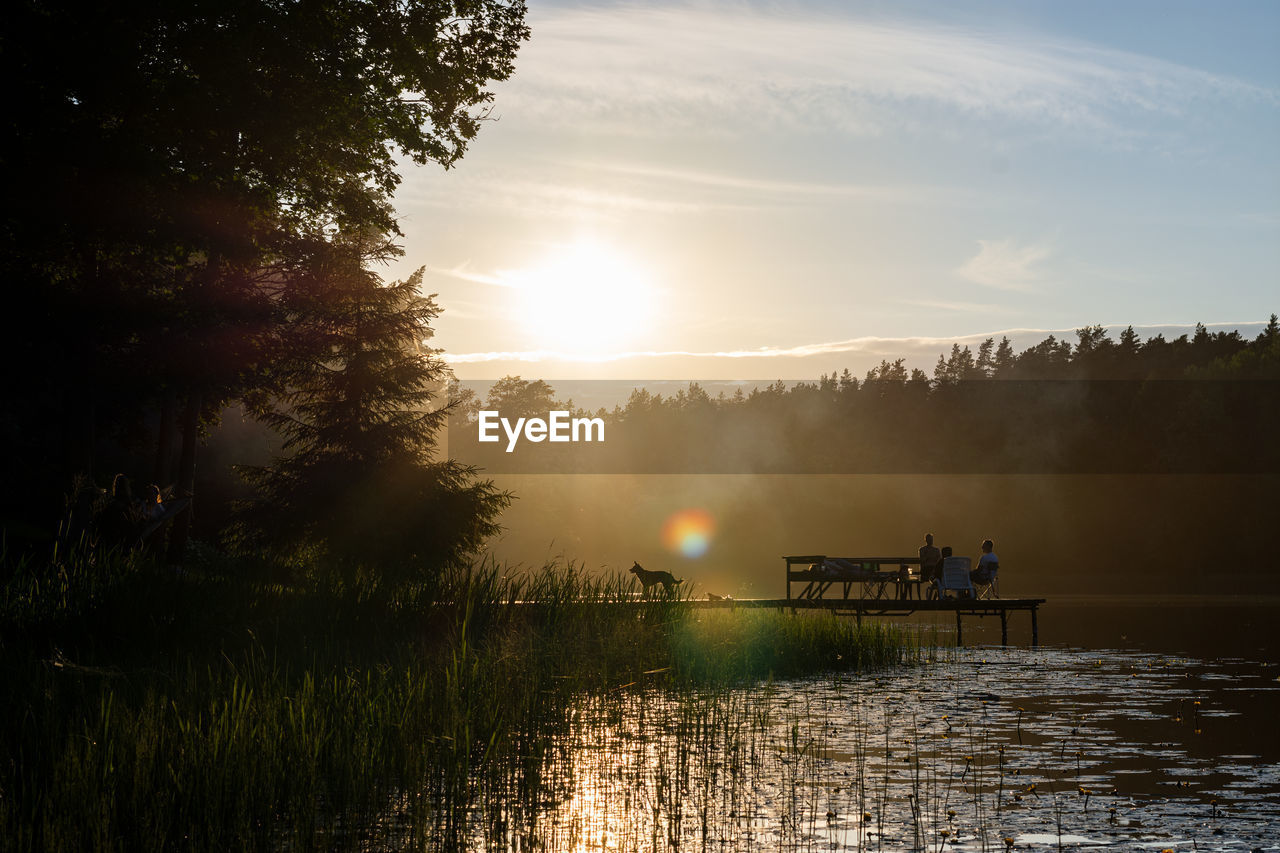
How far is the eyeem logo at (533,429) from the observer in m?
92.1

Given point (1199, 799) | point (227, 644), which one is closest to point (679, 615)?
point (227, 644)

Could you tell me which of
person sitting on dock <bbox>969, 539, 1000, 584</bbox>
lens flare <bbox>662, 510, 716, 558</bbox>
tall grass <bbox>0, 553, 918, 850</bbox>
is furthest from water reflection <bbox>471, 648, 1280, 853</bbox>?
Answer: lens flare <bbox>662, 510, 716, 558</bbox>

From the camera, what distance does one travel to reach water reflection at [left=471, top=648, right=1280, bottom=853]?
8.38 m

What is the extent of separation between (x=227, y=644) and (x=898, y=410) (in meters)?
81.1

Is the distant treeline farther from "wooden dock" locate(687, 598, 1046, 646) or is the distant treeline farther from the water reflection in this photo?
the water reflection

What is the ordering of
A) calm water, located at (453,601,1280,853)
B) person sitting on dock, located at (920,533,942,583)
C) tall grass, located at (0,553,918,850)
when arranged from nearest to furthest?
tall grass, located at (0,553,918,850)
calm water, located at (453,601,1280,853)
person sitting on dock, located at (920,533,942,583)

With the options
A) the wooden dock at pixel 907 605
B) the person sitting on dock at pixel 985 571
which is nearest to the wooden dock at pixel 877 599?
the wooden dock at pixel 907 605

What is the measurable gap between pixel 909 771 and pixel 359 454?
2217 centimetres

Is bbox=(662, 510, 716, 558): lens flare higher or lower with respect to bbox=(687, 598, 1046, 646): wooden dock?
higher

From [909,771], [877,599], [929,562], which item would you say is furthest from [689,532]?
[909,771]

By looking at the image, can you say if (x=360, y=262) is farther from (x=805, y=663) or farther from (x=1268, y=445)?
(x=1268, y=445)

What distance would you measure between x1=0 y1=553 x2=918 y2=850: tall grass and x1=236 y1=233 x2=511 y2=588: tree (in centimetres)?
1105

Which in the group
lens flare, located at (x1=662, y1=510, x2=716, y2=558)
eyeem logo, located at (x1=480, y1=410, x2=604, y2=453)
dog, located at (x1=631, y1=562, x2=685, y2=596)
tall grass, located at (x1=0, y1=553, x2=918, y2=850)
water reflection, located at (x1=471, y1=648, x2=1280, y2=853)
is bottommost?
water reflection, located at (x1=471, y1=648, x2=1280, y2=853)

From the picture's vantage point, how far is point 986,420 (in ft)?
283
